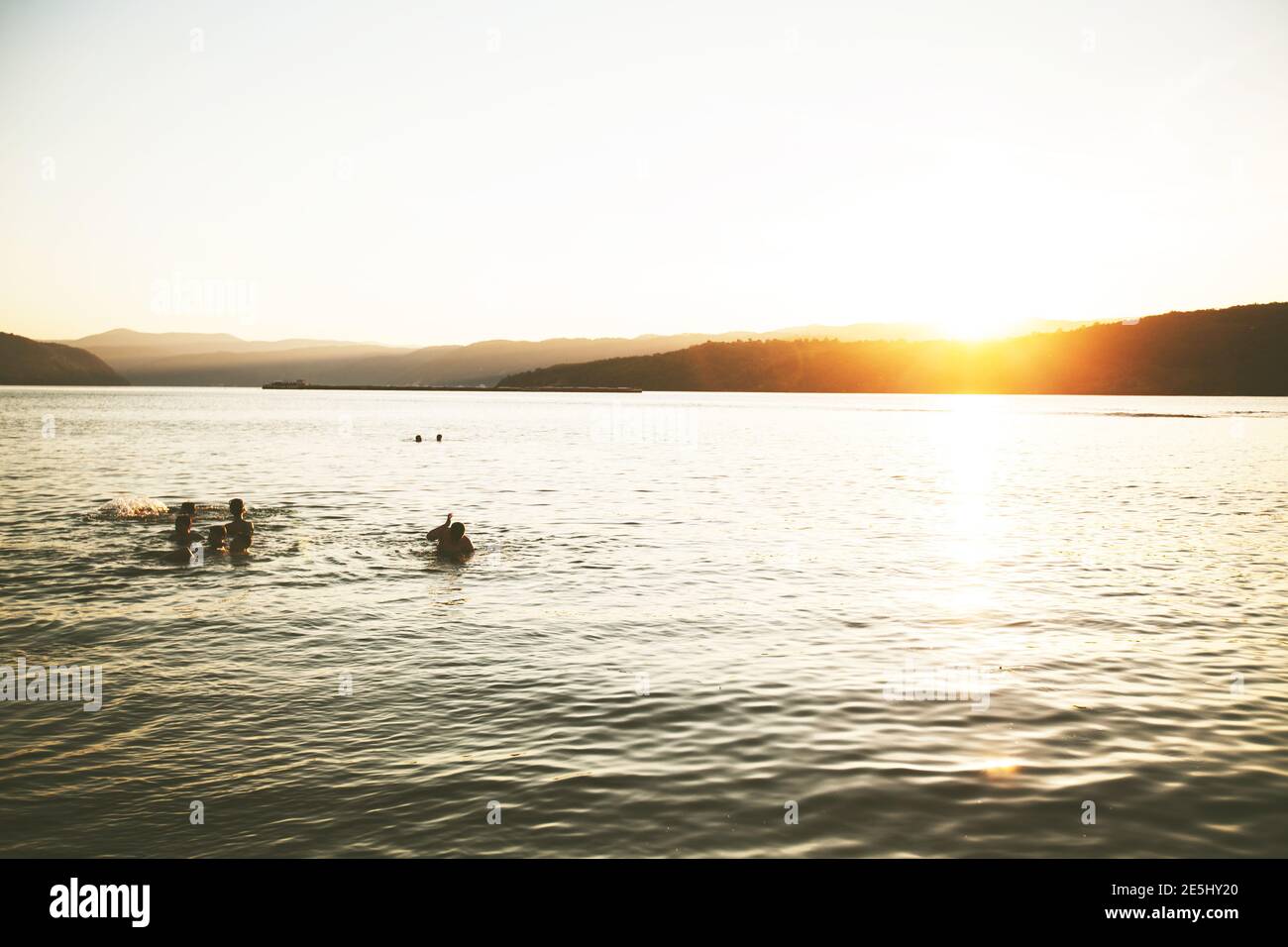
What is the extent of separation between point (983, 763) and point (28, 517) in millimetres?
36664

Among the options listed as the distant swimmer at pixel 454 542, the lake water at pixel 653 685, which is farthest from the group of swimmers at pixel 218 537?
the distant swimmer at pixel 454 542

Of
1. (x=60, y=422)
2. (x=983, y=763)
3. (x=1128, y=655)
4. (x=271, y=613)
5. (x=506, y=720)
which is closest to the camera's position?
(x=983, y=763)

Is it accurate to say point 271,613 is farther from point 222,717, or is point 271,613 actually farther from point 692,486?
point 692,486

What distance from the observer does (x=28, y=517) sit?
34.6 meters

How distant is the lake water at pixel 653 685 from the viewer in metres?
9.79

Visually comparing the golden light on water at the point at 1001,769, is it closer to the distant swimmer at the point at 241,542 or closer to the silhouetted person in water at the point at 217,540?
the distant swimmer at the point at 241,542

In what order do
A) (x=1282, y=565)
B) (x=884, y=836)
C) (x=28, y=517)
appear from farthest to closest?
(x=28, y=517) → (x=1282, y=565) → (x=884, y=836)

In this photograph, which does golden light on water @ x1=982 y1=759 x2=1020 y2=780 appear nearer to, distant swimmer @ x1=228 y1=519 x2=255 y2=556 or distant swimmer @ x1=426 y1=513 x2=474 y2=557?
distant swimmer @ x1=426 y1=513 x2=474 y2=557

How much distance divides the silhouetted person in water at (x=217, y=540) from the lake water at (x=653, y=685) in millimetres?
1096

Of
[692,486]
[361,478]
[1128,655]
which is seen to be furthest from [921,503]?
[361,478]

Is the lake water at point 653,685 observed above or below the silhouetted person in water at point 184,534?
below

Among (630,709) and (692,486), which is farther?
(692,486)
